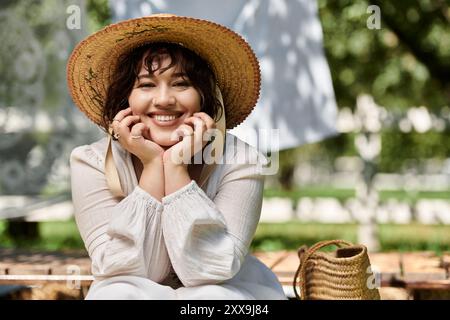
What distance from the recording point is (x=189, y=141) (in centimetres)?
226

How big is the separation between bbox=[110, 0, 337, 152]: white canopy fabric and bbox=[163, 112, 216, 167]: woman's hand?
2.72 meters

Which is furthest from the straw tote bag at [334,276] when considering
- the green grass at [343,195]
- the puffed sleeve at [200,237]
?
the green grass at [343,195]

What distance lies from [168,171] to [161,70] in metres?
0.34

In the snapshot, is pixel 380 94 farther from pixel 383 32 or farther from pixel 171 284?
pixel 171 284

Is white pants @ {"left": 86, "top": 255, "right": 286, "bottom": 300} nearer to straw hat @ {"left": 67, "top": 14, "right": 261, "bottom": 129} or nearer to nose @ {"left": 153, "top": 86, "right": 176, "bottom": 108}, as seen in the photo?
nose @ {"left": 153, "top": 86, "right": 176, "bottom": 108}

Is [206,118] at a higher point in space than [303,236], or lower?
higher

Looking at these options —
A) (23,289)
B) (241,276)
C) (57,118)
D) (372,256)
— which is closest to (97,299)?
(241,276)

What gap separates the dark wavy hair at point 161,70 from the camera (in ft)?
7.82

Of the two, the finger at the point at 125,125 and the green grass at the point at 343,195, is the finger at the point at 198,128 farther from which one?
the green grass at the point at 343,195

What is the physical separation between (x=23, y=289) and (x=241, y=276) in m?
2.05

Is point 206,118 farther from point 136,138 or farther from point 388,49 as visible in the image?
point 388,49

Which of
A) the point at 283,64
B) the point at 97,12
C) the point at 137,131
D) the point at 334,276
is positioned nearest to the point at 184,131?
the point at 137,131

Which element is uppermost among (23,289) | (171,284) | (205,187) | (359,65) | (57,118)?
(359,65)
